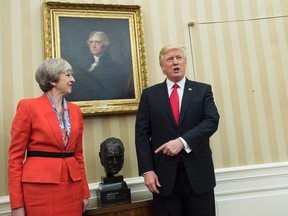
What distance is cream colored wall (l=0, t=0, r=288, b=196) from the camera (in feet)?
7.79

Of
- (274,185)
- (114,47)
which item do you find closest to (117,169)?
(114,47)

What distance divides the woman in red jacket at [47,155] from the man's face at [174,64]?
0.58m

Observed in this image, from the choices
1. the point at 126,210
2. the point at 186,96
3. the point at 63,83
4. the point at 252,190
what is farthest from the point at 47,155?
the point at 252,190

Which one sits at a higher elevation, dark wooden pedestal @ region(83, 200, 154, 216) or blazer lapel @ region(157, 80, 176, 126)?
blazer lapel @ region(157, 80, 176, 126)

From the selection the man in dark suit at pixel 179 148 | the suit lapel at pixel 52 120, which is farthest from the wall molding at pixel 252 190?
the suit lapel at pixel 52 120

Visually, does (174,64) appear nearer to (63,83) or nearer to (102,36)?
(63,83)

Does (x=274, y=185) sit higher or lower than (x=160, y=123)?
lower

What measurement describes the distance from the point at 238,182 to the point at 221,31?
1.29 metres

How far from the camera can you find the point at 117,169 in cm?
191

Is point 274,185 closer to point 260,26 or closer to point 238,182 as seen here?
point 238,182

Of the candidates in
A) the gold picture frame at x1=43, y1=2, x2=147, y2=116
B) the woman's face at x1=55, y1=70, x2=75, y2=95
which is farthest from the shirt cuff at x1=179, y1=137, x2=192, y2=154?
the gold picture frame at x1=43, y1=2, x2=147, y2=116

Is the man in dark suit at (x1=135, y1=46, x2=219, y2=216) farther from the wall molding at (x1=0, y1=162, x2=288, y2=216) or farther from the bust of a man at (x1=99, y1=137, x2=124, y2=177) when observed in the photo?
the wall molding at (x1=0, y1=162, x2=288, y2=216)

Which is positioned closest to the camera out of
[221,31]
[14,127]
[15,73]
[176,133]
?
[14,127]

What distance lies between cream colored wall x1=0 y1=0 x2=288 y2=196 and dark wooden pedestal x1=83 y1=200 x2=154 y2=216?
18.8 inches
